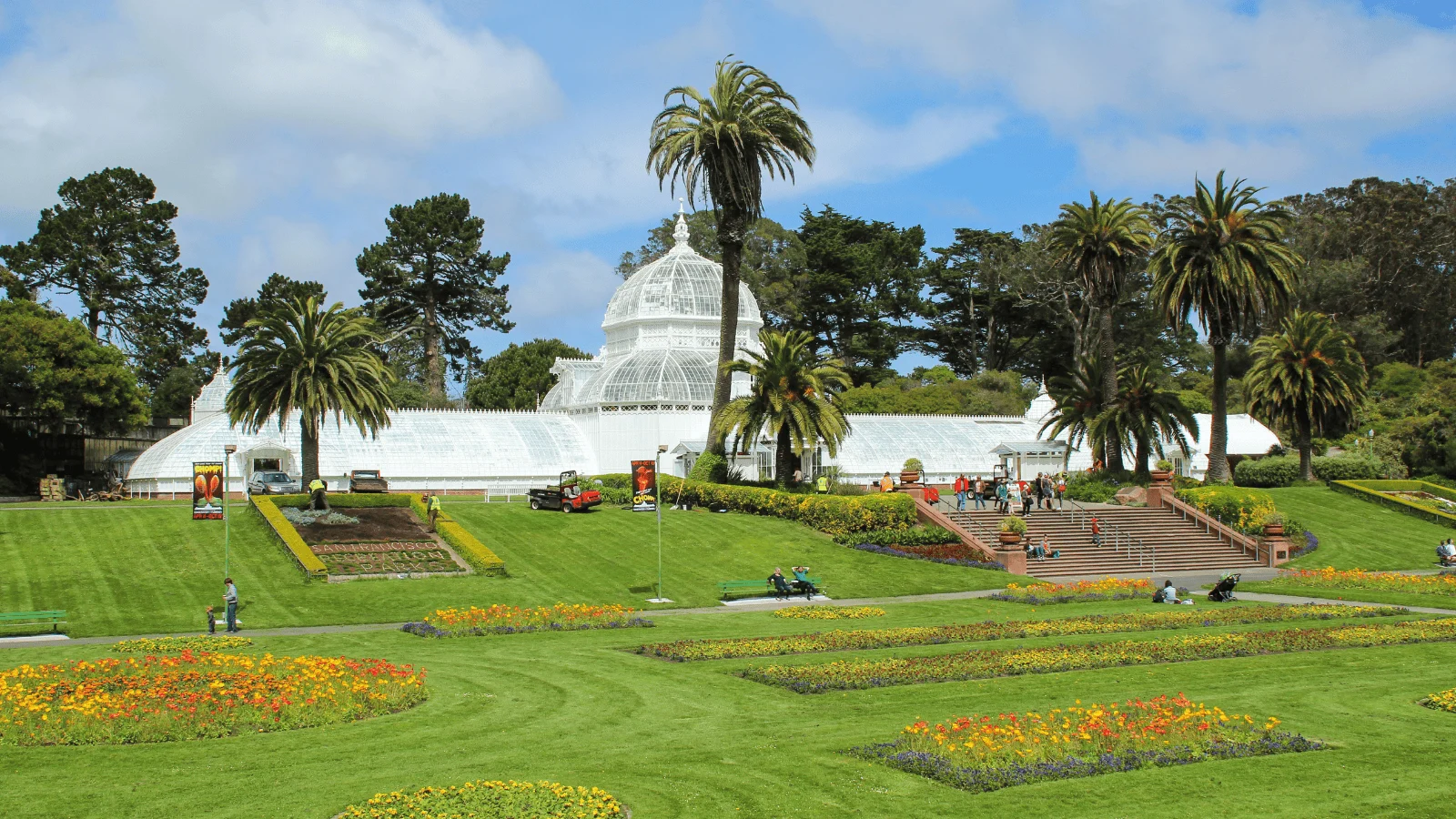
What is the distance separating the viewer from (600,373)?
65062 mm

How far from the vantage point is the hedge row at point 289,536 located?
34.2m

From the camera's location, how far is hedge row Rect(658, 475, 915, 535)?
43281 millimetres

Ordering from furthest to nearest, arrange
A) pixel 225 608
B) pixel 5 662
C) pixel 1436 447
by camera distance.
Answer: pixel 1436 447
pixel 225 608
pixel 5 662

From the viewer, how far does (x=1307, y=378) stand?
2279 inches

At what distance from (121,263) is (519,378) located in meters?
30.0

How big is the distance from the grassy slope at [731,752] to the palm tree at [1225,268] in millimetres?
33113

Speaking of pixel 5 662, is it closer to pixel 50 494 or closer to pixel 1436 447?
pixel 50 494

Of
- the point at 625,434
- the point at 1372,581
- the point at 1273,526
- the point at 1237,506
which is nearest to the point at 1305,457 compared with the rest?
the point at 1237,506

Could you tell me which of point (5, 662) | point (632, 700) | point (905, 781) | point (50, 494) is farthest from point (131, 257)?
point (905, 781)

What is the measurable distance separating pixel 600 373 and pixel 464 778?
51.7 m

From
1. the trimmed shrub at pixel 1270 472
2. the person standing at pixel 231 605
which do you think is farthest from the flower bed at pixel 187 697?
the trimmed shrub at pixel 1270 472

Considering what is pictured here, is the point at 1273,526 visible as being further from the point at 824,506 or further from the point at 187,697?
the point at 187,697

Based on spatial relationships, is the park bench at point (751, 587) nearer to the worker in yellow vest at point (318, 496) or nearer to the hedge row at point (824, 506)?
the hedge row at point (824, 506)

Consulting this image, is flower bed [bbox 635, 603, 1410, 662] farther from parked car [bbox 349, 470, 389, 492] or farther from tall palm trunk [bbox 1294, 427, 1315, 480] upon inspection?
tall palm trunk [bbox 1294, 427, 1315, 480]
